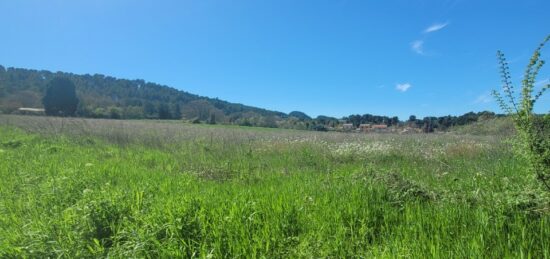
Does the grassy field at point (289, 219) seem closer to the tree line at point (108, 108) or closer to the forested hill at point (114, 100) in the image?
the tree line at point (108, 108)

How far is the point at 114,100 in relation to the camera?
124562 millimetres

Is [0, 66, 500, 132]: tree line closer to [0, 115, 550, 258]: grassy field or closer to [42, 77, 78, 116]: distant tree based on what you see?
[42, 77, 78, 116]: distant tree

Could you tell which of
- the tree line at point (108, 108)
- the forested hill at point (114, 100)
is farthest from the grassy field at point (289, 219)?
the forested hill at point (114, 100)

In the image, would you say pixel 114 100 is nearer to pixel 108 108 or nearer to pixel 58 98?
pixel 58 98

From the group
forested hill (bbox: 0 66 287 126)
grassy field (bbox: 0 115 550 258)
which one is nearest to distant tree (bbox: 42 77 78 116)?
forested hill (bbox: 0 66 287 126)

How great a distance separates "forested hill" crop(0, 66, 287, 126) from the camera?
72831mm

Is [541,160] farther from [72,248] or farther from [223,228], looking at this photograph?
[72,248]

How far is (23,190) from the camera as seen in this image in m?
5.71

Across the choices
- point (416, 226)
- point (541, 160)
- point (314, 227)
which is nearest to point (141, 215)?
point (314, 227)

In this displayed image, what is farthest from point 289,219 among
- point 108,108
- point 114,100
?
point 114,100

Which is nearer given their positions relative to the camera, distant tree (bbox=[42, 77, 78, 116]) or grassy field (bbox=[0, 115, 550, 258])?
grassy field (bbox=[0, 115, 550, 258])

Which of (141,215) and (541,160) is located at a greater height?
(541,160)

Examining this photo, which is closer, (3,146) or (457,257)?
(457,257)

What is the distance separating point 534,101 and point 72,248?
5.20 meters
